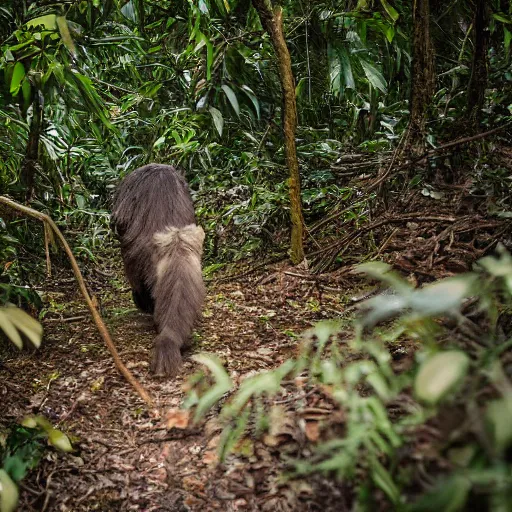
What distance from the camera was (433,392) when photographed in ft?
2.59

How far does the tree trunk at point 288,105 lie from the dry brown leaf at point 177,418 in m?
1.65

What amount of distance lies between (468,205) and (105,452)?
2522 millimetres

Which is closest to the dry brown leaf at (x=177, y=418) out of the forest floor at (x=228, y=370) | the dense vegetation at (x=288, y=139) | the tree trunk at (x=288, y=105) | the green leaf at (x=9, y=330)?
the forest floor at (x=228, y=370)

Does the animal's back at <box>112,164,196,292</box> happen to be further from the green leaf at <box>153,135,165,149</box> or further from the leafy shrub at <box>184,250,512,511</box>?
the leafy shrub at <box>184,250,512,511</box>

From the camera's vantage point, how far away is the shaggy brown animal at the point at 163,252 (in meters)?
3.11

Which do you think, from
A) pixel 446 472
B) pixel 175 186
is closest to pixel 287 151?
pixel 175 186

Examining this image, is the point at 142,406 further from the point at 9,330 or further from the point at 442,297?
the point at 442,297

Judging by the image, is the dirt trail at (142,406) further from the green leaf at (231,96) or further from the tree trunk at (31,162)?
the green leaf at (231,96)

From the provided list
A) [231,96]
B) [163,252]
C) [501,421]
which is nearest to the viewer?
[501,421]

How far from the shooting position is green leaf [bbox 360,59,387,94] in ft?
12.6

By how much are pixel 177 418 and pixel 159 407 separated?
0.17 m

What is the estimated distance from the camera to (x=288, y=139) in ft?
12.1

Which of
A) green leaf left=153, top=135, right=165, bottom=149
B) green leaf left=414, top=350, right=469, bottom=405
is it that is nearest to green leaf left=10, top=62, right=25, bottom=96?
green leaf left=414, top=350, right=469, bottom=405

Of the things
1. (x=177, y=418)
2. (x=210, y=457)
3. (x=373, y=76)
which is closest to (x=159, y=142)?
(x=373, y=76)
